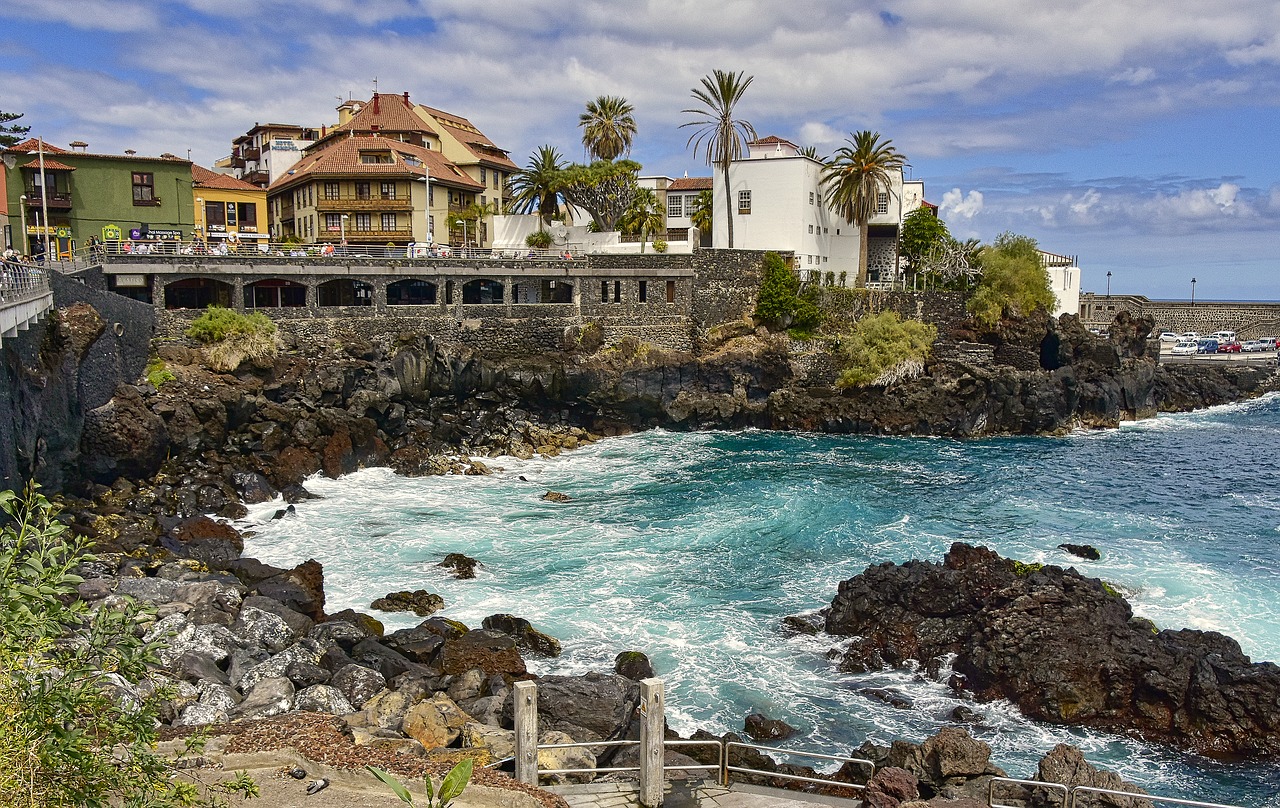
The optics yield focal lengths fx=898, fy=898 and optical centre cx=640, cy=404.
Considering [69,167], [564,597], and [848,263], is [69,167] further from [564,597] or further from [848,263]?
[848,263]

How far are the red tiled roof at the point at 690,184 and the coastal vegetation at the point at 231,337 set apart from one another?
41.5 m

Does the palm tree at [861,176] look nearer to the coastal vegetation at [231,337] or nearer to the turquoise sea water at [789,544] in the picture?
the turquoise sea water at [789,544]

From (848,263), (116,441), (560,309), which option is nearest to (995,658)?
(116,441)

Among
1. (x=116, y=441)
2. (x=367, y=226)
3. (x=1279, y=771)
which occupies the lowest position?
(x=1279, y=771)

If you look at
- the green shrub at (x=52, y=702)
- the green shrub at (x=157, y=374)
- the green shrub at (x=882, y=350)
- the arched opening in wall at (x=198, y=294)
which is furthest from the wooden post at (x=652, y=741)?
the green shrub at (x=882, y=350)

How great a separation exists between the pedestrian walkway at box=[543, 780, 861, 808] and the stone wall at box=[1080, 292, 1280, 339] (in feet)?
325

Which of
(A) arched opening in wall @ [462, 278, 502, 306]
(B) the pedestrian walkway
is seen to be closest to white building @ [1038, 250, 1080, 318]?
(A) arched opening in wall @ [462, 278, 502, 306]

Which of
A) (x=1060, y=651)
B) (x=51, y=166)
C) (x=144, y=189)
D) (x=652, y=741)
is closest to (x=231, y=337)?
(x=144, y=189)

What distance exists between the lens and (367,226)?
65.2 meters

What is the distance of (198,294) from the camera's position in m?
50.4

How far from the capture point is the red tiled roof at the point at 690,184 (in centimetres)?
7831

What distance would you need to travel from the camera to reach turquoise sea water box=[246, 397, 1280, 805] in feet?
72.5

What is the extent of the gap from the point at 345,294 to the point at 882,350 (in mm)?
34477

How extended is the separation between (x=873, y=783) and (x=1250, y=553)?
1002 inches
